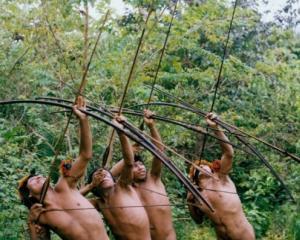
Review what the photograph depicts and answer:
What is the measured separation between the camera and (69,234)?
4.17 metres

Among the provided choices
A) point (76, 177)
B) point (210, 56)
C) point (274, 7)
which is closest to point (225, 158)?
point (76, 177)

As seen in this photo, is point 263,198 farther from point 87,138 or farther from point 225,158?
point 87,138

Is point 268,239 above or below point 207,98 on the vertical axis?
below

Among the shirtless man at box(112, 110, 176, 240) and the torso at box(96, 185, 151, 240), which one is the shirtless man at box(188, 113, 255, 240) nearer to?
the shirtless man at box(112, 110, 176, 240)

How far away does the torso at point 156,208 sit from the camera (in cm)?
503

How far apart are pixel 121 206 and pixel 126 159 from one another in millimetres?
352

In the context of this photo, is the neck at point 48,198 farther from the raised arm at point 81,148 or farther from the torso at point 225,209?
the torso at point 225,209

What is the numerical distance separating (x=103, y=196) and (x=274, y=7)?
612 cm

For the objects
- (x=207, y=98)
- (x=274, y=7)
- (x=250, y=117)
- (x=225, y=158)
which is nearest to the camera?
(x=225, y=158)

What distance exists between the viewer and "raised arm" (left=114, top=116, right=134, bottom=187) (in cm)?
406

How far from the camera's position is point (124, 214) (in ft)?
15.0

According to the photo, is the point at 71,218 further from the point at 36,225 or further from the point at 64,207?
the point at 36,225

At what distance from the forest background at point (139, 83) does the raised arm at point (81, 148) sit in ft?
8.01

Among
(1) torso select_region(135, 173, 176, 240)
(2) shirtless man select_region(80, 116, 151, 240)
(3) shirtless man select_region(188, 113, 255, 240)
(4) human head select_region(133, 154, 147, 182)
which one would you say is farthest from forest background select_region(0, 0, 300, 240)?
(2) shirtless man select_region(80, 116, 151, 240)
